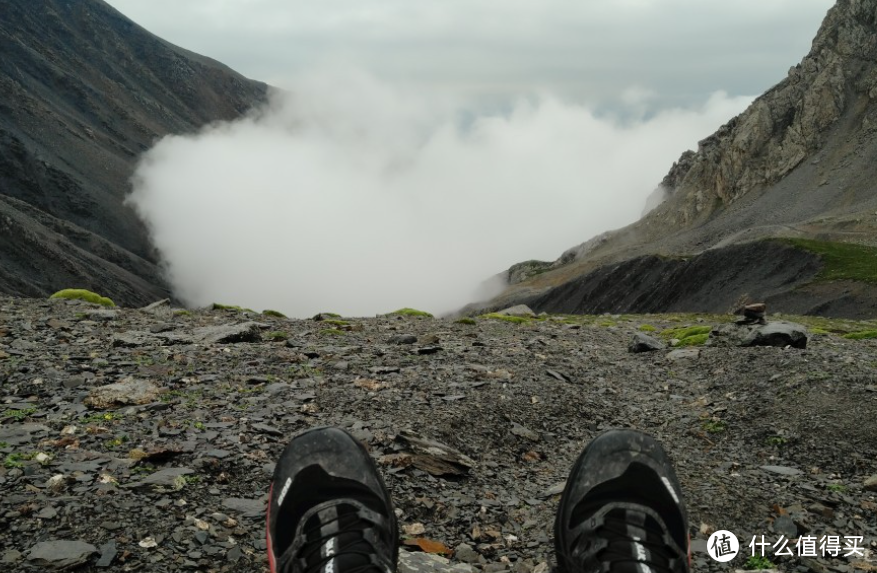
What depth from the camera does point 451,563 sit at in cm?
625

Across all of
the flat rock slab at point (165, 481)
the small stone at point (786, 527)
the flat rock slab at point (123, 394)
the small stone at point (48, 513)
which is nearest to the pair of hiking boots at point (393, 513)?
the flat rock slab at point (165, 481)

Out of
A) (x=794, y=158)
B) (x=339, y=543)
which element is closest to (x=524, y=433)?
(x=339, y=543)

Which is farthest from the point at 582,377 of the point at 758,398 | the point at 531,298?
the point at 531,298

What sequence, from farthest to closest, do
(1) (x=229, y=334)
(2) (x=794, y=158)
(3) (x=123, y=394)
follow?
(2) (x=794, y=158) < (1) (x=229, y=334) < (3) (x=123, y=394)

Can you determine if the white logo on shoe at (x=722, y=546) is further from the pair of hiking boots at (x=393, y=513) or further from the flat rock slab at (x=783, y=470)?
the flat rock slab at (x=783, y=470)

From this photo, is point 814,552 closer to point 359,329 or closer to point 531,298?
point 359,329

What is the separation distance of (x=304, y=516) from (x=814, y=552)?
5146 mm

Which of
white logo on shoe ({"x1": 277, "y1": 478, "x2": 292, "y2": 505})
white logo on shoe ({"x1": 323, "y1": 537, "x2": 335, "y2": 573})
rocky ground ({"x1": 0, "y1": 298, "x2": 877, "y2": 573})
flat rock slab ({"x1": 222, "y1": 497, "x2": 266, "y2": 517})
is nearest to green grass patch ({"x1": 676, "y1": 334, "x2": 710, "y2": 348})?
rocky ground ({"x1": 0, "y1": 298, "x2": 877, "y2": 573})

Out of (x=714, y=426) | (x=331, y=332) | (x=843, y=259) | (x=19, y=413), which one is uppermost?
(x=843, y=259)

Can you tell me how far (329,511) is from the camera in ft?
17.4

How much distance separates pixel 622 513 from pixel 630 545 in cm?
33

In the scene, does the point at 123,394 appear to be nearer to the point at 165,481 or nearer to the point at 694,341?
the point at 165,481

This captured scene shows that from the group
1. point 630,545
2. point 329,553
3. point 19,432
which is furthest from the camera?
point 19,432

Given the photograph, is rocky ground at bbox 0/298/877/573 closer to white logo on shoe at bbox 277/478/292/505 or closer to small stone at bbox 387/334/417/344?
white logo on shoe at bbox 277/478/292/505
